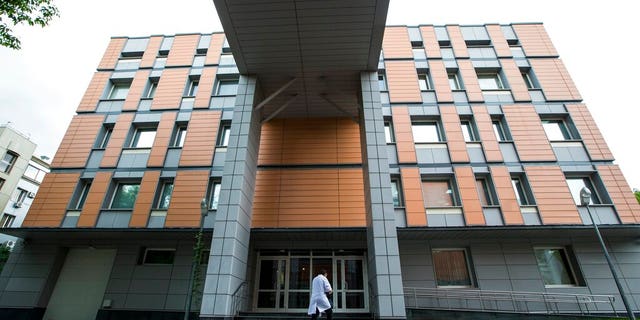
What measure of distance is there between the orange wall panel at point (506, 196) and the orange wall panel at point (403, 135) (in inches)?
138

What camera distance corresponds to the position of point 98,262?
12.7 m

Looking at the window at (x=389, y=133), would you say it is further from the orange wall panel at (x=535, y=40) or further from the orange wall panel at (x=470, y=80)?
the orange wall panel at (x=535, y=40)

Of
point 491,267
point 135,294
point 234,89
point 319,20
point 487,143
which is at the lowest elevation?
point 135,294

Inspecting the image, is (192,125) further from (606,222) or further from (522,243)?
(606,222)

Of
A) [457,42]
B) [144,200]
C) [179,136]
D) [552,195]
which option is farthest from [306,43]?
[552,195]

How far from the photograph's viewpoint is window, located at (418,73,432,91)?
15930mm

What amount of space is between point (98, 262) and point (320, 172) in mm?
10526

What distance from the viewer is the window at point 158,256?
12.4m

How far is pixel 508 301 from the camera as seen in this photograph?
1078 centimetres

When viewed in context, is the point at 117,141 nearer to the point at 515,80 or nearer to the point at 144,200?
the point at 144,200

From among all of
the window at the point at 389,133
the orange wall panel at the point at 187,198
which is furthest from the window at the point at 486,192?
the orange wall panel at the point at 187,198

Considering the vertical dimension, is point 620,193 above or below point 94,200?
below

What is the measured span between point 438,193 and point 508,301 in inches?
183

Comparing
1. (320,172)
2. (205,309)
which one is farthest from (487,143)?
(205,309)
